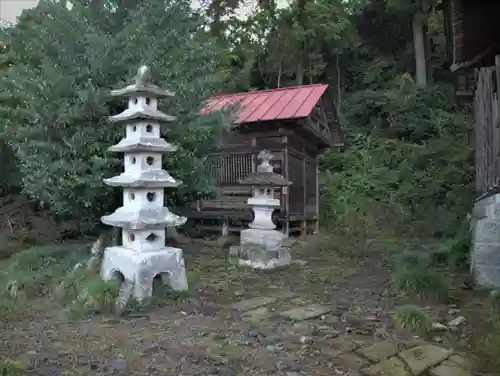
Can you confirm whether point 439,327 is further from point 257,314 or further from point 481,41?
point 481,41

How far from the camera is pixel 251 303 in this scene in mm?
6535

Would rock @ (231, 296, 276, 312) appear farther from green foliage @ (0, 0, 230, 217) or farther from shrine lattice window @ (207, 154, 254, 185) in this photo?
shrine lattice window @ (207, 154, 254, 185)

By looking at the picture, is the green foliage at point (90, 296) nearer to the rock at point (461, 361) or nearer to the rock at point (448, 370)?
the rock at point (448, 370)

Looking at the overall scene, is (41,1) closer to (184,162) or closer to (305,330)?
(184,162)

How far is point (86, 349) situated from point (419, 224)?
10.9 meters

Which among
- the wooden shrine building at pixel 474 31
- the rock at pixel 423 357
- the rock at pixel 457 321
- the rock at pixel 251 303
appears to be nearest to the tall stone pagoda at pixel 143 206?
the rock at pixel 251 303

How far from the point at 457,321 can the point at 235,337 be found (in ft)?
8.15

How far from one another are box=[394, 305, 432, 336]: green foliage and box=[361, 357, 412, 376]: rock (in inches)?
35.6

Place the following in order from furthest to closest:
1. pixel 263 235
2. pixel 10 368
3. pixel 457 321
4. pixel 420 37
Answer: pixel 420 37 → pixel 263 235 → pixel 457 321 → pixel 10 368

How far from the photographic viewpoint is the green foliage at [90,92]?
7.74 metres

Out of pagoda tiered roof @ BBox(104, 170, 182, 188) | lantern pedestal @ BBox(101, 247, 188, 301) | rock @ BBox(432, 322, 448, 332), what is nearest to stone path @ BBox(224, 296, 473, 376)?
rock @ BBox(432, 322, 448, 332)

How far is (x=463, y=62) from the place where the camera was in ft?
21.6

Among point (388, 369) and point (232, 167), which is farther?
point (232, 167)

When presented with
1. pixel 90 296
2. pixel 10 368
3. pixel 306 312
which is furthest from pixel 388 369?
pixel 90 296
